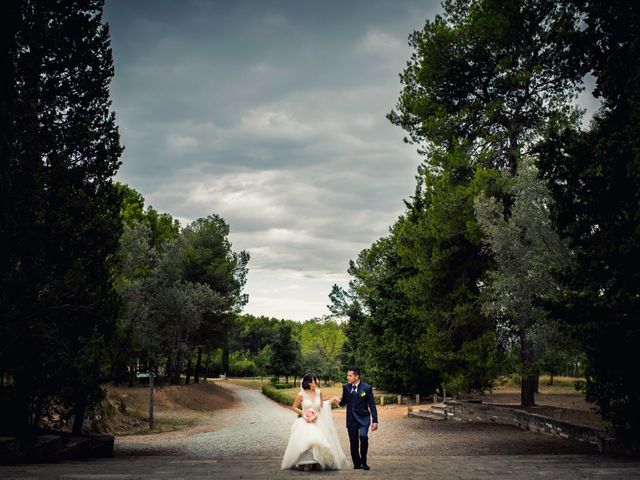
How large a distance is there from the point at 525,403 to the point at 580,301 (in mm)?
14592

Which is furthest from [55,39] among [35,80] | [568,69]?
[568,69]

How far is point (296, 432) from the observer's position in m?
8.27

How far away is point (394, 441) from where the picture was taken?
60.0 ft

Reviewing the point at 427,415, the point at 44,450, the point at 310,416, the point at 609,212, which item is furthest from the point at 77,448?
the point at 427,415

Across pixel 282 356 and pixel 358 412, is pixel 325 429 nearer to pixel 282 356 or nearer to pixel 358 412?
pixel 358 412

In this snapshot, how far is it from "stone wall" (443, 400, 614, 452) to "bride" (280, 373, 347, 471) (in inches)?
269

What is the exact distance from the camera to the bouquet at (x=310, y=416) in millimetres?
8367

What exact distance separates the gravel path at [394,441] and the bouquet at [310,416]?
18.4ft

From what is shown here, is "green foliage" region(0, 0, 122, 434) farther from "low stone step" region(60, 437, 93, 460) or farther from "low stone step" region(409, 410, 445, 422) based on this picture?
"low stone step" region(409, 410, 445, 422)

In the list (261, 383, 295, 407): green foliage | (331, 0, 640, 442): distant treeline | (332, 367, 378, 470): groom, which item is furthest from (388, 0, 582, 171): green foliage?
(261, 383, 295, 407): green foliage

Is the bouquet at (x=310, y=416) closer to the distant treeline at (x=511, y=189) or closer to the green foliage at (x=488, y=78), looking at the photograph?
the distant treeline at (x=511, y=189)

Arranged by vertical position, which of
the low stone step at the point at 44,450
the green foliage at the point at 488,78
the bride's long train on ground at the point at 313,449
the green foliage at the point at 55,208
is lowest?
the low stone step at the point at 44,450

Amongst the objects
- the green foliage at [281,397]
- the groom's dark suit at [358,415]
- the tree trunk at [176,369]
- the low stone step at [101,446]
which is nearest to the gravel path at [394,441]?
the low stone step at [101,446]

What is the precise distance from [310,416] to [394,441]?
11.1 m
